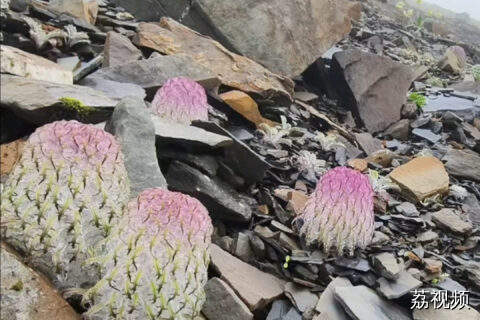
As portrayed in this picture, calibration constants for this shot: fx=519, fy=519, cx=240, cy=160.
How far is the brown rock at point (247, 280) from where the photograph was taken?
14.3 feet

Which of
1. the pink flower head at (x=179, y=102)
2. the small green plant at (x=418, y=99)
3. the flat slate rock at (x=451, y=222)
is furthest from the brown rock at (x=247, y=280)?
the small green plant at (x=418, y=99)

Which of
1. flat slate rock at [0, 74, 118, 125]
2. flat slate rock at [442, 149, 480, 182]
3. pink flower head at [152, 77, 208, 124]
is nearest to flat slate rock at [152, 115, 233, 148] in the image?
pink flower head at [152, 77, 208, 124]

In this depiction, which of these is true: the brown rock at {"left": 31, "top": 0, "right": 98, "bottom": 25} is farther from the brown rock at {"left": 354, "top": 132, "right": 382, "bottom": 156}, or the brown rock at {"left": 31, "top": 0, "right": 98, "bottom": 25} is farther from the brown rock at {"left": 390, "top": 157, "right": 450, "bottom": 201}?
the brown rock at {"left": 390, "top": 157, "right": 450, "bottom": 201}

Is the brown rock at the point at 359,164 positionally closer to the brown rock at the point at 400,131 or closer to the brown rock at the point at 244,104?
the brown rock at the point at 244,104

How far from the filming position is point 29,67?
185 inches

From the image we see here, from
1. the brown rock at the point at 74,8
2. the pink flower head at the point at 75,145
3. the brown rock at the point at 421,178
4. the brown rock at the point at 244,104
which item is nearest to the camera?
the pink flower head at the point at 75,145

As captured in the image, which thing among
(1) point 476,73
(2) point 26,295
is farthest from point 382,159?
(1) point 476,73

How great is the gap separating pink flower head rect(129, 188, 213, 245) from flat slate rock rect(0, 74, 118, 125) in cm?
146

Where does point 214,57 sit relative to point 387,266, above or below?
above

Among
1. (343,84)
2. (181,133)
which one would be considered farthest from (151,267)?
(343,84)

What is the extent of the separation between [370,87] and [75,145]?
8430mm

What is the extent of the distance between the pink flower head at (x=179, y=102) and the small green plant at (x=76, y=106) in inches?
52.6

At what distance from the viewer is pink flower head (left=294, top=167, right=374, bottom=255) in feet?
15.7

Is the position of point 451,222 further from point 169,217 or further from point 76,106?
point 76,106
